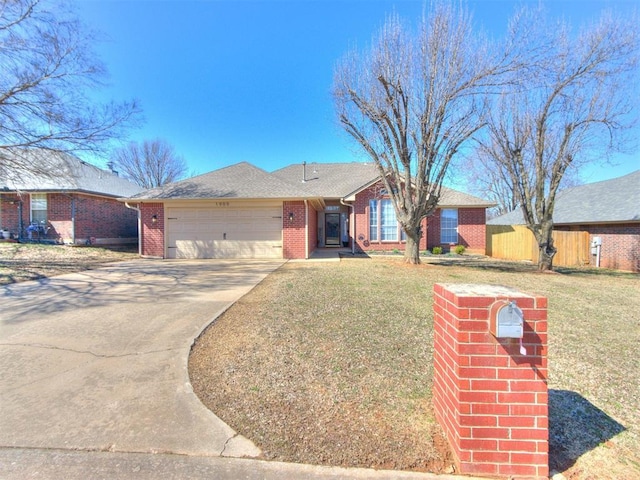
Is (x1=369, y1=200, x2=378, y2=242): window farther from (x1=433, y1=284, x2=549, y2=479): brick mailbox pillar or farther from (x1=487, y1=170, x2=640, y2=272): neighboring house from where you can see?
(x1=433, y1=284, x2=549, y2=479): brick mailbox pillar

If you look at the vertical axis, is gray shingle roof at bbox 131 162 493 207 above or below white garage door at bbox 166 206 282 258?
above

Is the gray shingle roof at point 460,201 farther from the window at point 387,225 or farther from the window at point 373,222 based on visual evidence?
the window at point 373,222

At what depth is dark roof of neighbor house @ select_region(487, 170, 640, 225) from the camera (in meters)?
14.5

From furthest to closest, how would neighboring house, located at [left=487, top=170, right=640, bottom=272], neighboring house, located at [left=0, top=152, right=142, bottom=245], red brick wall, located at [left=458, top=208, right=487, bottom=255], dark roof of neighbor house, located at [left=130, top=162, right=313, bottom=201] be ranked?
red brick wall, located at [left=458, top=208, right=487, bottom=255] < neighboring house, located at [left=0, top=152, right=142, bottom=245] < neighboring house, located at [left=487, top=170, right=640, bottom=272] < dark roof of neighbor house, located at [left=130, top=162, right=313, bottom=201]

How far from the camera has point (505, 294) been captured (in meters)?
1.97

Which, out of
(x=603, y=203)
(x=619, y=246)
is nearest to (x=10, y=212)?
(x=619, y=246)

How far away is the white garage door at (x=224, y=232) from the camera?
42.9ft

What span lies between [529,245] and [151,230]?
61.6 ft

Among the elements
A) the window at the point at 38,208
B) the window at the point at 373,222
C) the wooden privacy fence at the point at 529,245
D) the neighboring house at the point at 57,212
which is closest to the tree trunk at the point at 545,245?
the wooden privacy fence at the point at 529,245

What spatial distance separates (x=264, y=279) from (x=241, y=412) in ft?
18.7

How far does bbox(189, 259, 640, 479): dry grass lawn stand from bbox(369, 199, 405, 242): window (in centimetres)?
1089

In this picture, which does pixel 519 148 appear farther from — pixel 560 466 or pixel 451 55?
pixel 560 466

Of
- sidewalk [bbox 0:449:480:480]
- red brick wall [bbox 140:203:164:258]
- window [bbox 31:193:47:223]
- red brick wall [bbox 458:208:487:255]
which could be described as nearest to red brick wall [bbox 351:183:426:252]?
red brick wall [bbox 458:208:487:255]

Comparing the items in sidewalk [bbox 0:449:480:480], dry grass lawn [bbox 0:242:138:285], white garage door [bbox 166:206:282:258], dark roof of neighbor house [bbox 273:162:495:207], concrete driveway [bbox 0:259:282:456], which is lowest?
sidewalk [bbox 0:449:480:480]
